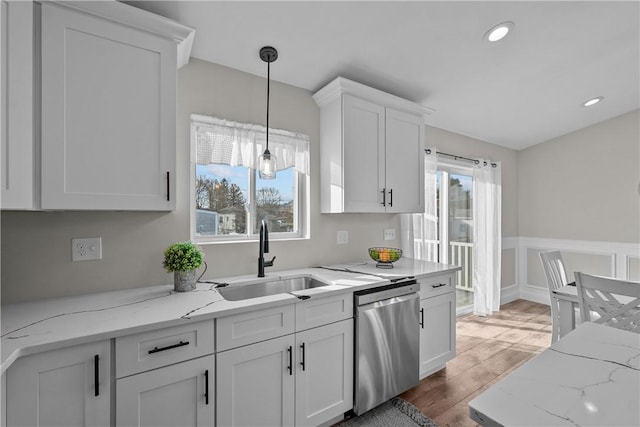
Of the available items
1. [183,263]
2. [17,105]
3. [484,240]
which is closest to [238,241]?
[183,263]

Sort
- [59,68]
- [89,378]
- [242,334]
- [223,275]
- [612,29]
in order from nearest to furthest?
1. [89,378]
2. [59,68]
3. [242,334]
4. [223,275]
5. [612,29]

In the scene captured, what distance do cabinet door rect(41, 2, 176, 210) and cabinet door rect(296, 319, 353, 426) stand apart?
1.08 m

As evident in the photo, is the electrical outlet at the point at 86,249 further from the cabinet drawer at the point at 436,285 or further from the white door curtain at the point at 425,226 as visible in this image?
the white door curtain at the point at 425,226

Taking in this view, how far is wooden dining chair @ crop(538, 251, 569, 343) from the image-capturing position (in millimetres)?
2314

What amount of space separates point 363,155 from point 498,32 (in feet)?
4.01

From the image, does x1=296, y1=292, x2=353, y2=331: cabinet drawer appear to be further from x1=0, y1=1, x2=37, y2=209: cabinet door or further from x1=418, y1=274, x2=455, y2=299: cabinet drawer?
x1=0, y1=1, x2=37, y2=209: cabinet door

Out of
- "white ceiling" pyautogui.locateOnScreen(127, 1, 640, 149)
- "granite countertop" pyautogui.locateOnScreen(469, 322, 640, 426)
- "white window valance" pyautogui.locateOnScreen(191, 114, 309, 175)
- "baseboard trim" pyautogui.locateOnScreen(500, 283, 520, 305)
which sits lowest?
"baseboard trim" pyautogui.locateOnScreen(500, 283, 520, 305)

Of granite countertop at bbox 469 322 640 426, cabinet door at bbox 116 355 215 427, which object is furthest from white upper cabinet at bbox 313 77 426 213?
granite countertop at bbox 469 322 640 426

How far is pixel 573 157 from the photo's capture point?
164 inches

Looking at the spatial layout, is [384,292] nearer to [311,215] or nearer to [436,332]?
[436,332]

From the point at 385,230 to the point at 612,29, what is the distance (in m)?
2.28

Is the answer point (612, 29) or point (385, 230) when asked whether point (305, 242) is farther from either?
point (612, 29)

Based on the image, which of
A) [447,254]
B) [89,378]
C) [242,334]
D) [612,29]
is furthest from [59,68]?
[447,254]

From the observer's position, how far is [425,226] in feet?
10.6
